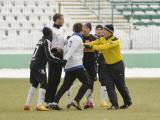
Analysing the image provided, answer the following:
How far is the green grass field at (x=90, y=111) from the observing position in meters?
14.5

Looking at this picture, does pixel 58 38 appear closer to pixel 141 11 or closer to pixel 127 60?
pixel 127 60

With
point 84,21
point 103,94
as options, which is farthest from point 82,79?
point 84,21

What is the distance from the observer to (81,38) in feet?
53.7

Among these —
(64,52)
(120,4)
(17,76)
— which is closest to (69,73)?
(64,52)

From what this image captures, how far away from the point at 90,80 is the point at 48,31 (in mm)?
1633

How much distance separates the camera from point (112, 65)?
16484 millimetres

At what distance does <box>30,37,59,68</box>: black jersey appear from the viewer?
16.1 m

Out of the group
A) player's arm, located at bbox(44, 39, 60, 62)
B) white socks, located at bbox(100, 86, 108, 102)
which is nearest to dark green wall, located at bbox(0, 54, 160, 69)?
white socks, located at bbox(100, 86, 108, 102)

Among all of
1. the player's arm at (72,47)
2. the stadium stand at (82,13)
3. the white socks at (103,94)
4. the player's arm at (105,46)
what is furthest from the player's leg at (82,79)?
the stadium stand at (82,13)

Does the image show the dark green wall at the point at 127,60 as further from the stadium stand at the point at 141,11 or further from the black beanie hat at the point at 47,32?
the black beanie hat at the point at 47,32

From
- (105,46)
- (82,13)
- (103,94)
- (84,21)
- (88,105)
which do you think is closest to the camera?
(105,46)

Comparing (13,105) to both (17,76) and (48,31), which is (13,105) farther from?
(17,76)

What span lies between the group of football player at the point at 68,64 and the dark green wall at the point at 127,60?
14.0m

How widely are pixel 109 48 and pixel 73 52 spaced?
82 cm
